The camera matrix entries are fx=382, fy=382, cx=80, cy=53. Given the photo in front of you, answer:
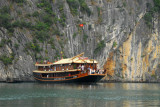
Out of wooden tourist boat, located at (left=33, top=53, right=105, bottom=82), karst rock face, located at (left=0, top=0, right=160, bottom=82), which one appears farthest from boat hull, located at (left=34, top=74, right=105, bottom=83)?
karst rock face, located at (left=0, top=0, right=160, bottom=82)

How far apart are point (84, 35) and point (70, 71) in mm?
17631

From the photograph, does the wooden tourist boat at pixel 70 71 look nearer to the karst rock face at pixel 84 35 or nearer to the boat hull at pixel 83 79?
the boat hull at pixel 83 79

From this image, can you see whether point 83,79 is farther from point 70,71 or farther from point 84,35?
point 84,35

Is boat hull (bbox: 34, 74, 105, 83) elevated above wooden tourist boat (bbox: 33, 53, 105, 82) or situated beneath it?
situated beneath

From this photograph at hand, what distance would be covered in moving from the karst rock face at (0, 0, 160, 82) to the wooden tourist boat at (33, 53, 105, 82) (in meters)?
3.22

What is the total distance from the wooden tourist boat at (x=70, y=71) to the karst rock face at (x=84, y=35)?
322 centimetres

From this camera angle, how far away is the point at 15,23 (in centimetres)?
6925

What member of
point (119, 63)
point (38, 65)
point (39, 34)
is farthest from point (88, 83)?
point (119, 63)

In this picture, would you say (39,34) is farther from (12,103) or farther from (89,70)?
(12,103)

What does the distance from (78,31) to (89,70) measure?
743 inches

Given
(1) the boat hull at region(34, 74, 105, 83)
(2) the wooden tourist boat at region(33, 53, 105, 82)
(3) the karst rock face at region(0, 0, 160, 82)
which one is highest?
(3) the karst rock face at region(0, 0, 160, 82)

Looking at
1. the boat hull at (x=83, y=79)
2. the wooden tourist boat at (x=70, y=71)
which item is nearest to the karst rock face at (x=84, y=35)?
the wooden tourist boat at (x=70, y=71)

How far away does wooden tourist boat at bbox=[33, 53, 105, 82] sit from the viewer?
6028cm

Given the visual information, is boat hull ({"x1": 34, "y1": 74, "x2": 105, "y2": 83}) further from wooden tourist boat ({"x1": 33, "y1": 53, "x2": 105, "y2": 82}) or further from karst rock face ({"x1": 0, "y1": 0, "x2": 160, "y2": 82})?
karst rock face ({"x1": 0, "y1": 0, "x2": 160, "y2": 82})
